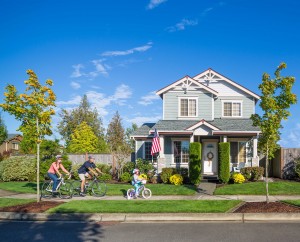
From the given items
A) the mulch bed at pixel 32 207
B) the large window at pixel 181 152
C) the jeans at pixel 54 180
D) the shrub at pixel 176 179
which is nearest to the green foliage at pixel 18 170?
the jeans at pixel 54 180

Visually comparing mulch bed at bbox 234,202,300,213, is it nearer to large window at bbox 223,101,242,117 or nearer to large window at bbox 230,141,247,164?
large window at bbox 230,141,247,164

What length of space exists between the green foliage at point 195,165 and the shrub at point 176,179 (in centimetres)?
92

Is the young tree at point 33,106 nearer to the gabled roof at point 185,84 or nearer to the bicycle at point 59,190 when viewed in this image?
the bicycle at point 59,190

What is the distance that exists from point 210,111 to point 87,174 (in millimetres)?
12292

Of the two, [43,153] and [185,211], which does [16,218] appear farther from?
[43,153]

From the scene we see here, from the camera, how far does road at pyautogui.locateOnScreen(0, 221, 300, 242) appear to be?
28.9ft

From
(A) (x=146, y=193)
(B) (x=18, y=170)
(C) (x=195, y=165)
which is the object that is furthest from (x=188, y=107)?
(B) (x=18, y=170)

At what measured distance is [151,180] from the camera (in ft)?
74.2

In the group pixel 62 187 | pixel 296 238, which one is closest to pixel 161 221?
pixel 296 238

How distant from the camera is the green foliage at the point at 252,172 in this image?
2175 cm

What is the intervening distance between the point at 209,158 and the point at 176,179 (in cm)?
531

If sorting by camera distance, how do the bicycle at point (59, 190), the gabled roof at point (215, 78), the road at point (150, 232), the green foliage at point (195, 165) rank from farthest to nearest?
the gabled roof at point (215, 78) → the green foliage at point (195, 165) → the bicycle at point (59, 190) → the road at point (150, 232)

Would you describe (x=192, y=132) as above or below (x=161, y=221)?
above

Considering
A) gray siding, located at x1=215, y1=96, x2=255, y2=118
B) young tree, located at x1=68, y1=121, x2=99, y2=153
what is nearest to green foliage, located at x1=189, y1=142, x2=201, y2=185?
gray siding, located at x1=215, y1=96, x2=255, y2=118
